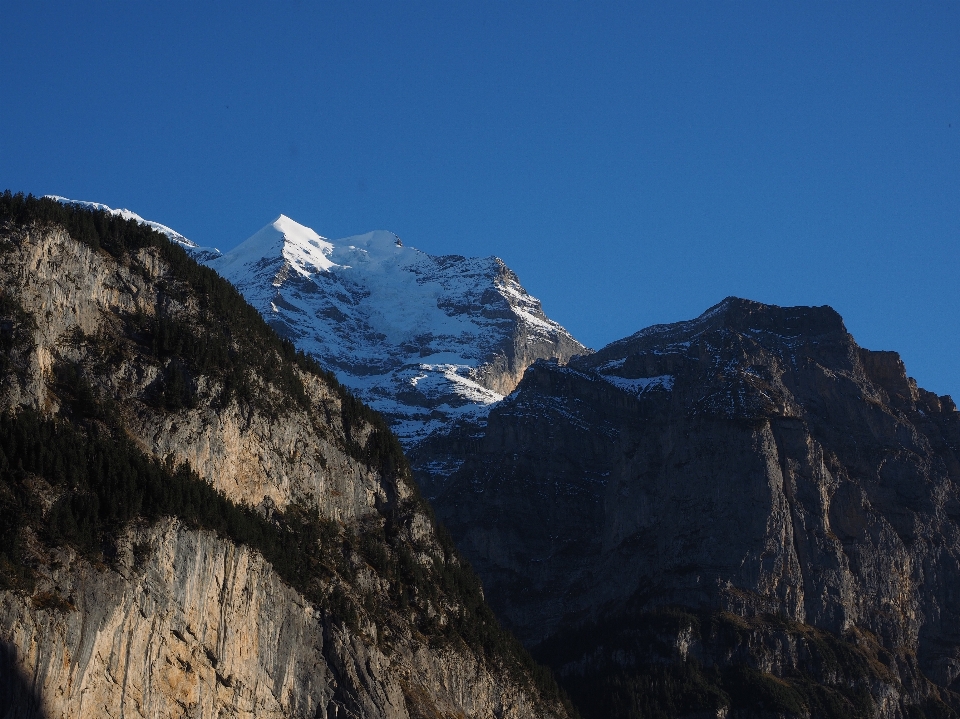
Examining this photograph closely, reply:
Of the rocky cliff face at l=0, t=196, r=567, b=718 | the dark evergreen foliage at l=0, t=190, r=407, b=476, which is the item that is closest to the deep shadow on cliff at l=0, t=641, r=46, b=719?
the rocky cliff face at l=0, t=196, r=567, b=718

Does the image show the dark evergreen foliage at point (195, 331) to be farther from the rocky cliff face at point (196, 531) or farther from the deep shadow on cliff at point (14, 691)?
the deep shadow on cliff at point (14, 691)

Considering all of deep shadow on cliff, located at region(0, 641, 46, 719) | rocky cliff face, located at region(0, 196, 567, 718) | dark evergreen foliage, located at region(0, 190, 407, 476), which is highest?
dark evergreen foliage, located at region(0, 190, 407, 476)

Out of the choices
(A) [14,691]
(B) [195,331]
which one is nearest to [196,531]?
(A) [14,691]

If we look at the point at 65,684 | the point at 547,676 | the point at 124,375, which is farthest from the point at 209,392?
the point at 547,676

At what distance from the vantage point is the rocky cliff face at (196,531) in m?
107

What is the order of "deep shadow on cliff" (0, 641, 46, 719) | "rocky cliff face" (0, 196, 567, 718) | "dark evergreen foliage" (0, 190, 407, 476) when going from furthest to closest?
"dark evergreen foliage" (0, 190, 407, 476)
"rocky cliff face" (0, 196, 567, 718)
"deep shadow on cliff" (0, 641, 46, 719)

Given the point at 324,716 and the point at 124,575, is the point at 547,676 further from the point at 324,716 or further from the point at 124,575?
the point at 124,575

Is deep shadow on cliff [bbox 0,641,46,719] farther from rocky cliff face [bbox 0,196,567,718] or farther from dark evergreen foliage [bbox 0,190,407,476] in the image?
dark evergreen foliage [bbox 0,190,407,476]

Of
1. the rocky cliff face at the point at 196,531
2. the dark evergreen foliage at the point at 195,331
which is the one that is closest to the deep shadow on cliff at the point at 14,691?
the rocky cliff face at the point at 196,531

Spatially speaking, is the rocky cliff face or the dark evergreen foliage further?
the dark evergreen foliage

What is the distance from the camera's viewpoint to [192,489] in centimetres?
12212

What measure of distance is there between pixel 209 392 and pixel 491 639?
42765mm

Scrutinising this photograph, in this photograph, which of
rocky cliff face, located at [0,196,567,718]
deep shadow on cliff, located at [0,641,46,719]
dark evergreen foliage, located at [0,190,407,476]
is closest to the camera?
deep shadow on cliff, located at [0,641,46,719]

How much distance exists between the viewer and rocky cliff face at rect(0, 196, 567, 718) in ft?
350
